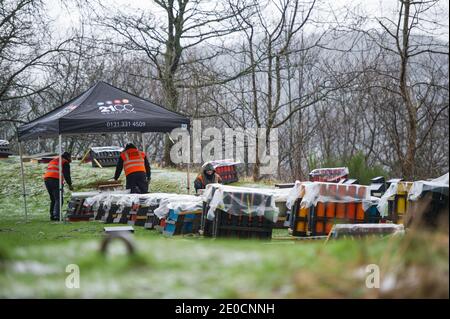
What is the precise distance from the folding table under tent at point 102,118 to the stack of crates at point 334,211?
6137 mm

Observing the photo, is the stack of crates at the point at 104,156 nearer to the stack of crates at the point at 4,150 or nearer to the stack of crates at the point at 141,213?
the stack of crates at the point at 4,150

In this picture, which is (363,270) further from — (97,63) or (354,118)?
(97,63)

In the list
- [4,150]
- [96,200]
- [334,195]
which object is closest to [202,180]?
[96,200]

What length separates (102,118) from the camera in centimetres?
1705

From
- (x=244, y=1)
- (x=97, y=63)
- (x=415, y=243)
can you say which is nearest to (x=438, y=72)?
(x=244, y=1)

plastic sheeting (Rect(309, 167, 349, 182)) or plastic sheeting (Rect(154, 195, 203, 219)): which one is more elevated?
plastic sheeting (Rect(309, 167, 349, 182))

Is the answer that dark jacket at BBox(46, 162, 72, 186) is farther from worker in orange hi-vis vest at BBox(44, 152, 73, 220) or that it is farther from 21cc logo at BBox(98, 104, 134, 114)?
21cc logo at BBox(98, 104, 134, 114)

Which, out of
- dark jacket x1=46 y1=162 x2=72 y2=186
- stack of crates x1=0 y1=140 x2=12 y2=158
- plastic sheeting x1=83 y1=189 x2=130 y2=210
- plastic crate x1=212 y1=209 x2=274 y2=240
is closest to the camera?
plastic crate x1=212 y1=209 x2=274 y2=240

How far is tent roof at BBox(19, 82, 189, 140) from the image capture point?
16641mm

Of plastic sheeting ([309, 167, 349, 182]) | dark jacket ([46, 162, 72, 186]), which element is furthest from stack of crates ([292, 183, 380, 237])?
dark jacket ([46, 162, 72, 186])

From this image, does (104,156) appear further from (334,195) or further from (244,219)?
(244,219)

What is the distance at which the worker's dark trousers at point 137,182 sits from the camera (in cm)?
1802

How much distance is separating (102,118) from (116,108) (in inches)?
31.8
